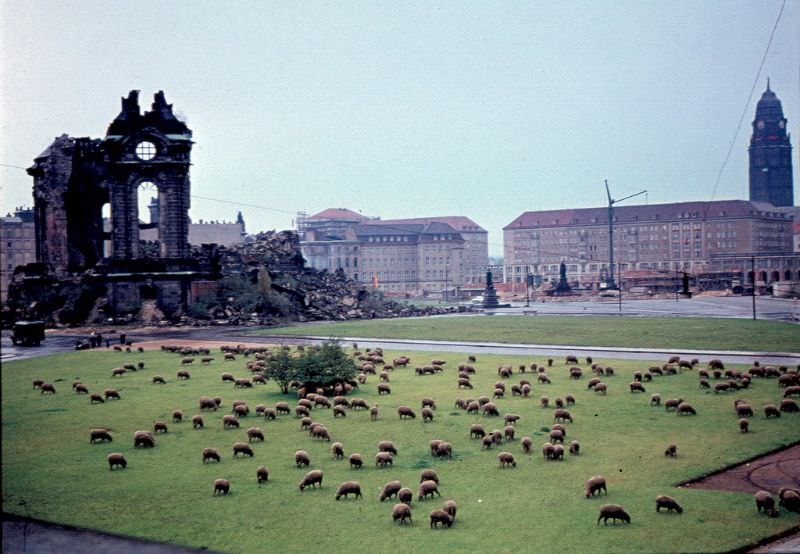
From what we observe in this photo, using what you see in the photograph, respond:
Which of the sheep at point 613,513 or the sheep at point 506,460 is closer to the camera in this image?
the sheep at point 613,513

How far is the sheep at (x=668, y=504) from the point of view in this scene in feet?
50.5

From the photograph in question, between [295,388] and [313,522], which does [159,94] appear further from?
[313,522]

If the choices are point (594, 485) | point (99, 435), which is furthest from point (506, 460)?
point (99, 435)

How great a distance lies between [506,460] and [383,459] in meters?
2.94

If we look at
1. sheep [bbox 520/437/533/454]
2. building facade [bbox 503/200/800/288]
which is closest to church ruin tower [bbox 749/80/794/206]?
building facade [bbox 503/200/800/288]

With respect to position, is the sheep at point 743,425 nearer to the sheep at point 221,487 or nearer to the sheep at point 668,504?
the sheep at point 668,504

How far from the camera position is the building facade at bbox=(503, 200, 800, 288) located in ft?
487

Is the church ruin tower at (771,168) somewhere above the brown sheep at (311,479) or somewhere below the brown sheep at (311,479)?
above

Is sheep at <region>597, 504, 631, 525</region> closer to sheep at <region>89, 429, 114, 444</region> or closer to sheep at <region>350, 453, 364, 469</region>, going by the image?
sheep at <region>350, 453, 364, 469</region>

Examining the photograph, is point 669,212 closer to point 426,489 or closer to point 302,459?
point 302,459

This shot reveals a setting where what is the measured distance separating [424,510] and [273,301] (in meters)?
63.9

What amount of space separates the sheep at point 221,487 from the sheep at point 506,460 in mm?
6356

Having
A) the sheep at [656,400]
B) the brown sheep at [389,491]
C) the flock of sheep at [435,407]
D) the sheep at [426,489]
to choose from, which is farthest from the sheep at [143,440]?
the sheep at [656,400]

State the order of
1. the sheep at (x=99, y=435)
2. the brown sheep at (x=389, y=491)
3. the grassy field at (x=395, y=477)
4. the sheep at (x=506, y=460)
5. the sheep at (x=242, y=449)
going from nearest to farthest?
the grassy field at (x=395, y=477), the brown sheep at (x=389, y=491), the sheep at (x=506, y=460), the sheep at (x=242, y=449), the sheep at (x=99, y=435)
